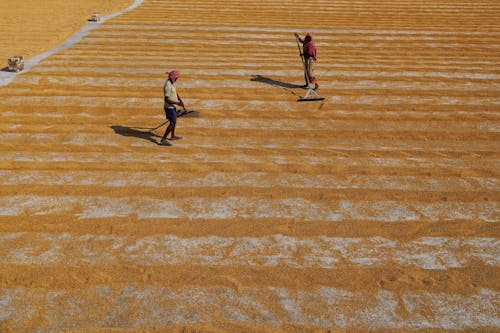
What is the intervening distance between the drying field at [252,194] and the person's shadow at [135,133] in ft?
0.14

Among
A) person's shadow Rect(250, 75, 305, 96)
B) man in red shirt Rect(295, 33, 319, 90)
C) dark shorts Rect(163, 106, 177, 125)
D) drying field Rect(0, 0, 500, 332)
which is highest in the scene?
man in red shirt Rect(295, 33, 319, 90)

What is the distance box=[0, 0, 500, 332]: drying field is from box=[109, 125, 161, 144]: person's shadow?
0.14ft

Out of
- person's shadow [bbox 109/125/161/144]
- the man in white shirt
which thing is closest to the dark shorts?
the man in white shirt

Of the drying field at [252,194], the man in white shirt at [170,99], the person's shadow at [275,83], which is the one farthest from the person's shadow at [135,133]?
the person's shadow at [275,83]

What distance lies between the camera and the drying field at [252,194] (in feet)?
15.8

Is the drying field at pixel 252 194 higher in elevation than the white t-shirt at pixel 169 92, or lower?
lower

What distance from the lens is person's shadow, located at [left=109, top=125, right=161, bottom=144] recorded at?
29.7 feet

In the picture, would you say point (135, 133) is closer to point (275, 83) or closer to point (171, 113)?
point (171, 113)

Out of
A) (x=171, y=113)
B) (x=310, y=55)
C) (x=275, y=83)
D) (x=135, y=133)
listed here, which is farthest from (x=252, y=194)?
(x=275, y=83)

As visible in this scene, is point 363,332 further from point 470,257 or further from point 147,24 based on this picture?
point 147,24

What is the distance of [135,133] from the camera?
9195 mm

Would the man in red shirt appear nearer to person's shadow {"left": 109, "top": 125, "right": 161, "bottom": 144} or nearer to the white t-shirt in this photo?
the white t-shirt

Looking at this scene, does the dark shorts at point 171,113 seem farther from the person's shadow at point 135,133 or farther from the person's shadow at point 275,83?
the person's shadow at point 275,83

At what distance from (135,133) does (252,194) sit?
3.39 meters
